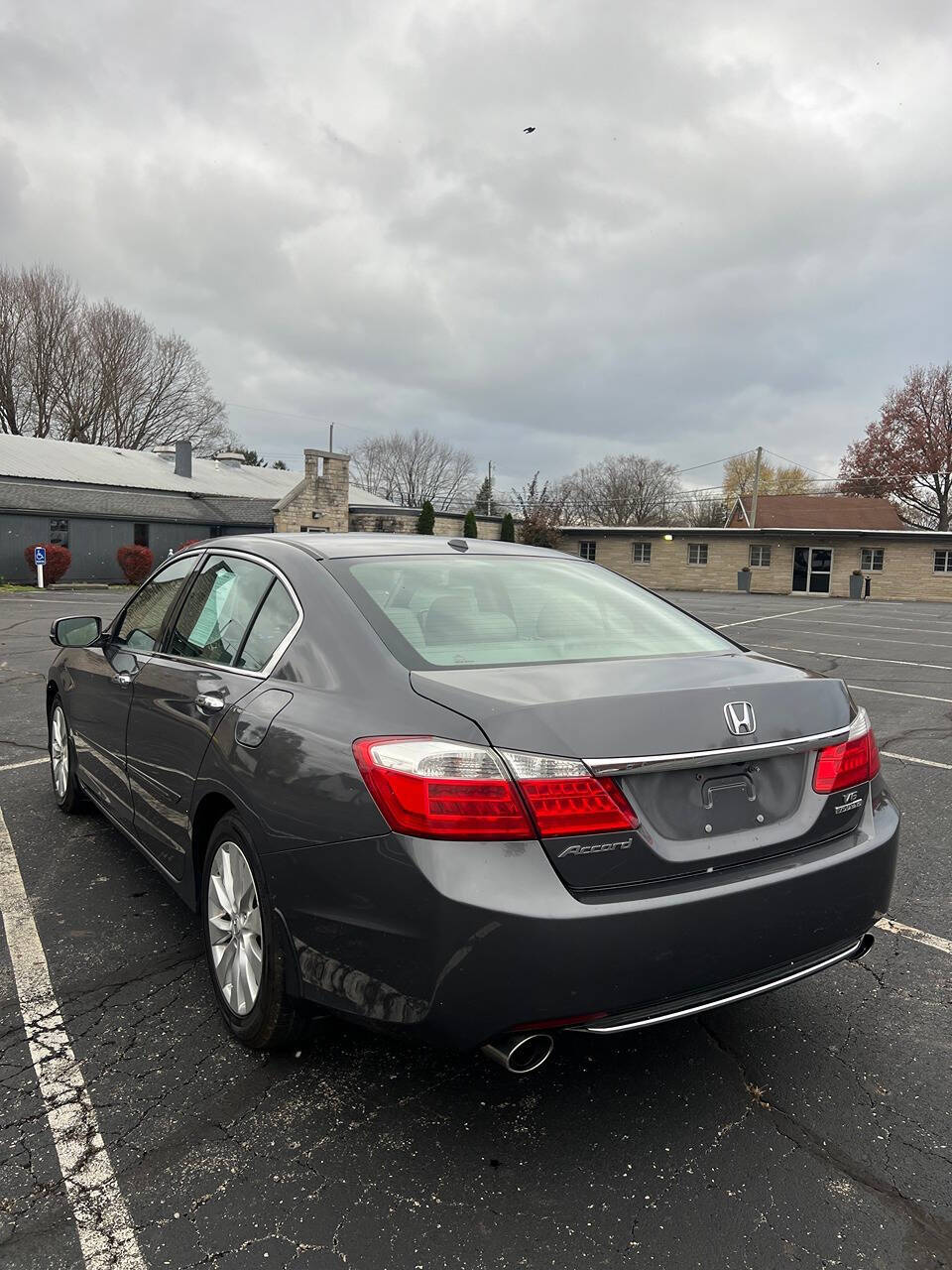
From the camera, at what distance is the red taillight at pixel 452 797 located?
1.95m

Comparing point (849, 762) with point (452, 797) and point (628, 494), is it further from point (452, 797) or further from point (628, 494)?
point (628, 494)

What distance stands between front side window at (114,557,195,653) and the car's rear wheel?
947mm

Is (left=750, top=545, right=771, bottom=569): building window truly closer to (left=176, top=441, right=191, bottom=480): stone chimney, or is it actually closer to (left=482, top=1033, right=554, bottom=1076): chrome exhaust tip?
(left=176, top=441, right=191, bottom=480): stone chimney

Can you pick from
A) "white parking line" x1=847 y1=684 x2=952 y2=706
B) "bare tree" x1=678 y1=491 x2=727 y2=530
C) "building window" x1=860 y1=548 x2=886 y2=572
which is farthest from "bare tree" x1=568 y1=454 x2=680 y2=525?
"white parking line" x1=847 y1=684 x2=952 y2=706

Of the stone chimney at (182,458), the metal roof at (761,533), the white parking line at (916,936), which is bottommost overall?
the white parking line at (916,936)

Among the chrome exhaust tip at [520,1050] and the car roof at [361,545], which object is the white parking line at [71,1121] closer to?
the chrome exhaust tip at [520,1050]

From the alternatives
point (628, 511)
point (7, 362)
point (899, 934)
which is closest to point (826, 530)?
point (628, 511)

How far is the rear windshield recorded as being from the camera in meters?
2.54

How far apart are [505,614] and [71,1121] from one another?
1.91 m

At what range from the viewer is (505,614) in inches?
113

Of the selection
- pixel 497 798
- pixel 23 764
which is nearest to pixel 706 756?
pixel 497 798

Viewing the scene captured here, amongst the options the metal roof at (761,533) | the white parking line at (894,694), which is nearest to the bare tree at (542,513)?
the metal roof at (761,533)

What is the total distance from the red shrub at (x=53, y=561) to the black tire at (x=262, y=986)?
33785 millimetres

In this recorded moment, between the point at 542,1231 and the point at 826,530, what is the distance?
1688 inches
